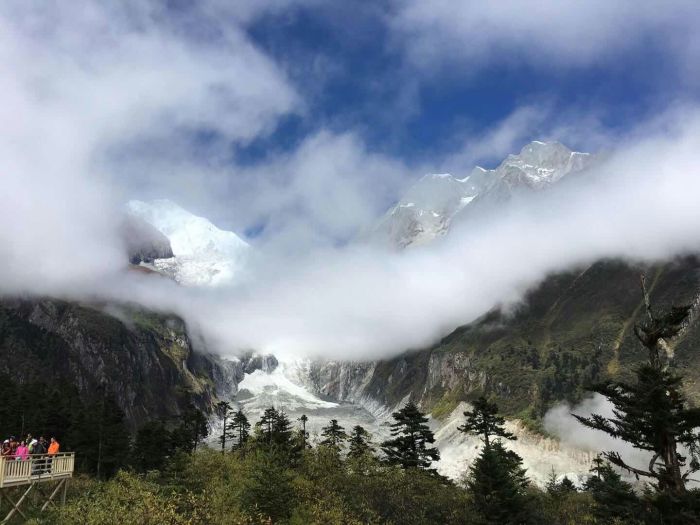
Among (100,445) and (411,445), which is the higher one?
(100,445)

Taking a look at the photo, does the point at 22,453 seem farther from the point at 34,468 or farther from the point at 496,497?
the point at 496,497

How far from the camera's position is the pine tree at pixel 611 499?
39.1 m

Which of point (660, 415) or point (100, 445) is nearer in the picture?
point (660, 415)

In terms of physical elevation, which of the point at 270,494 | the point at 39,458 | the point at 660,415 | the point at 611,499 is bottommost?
the point at 611,499

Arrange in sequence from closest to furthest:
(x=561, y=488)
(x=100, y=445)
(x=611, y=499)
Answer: (x=611, y=499)
(x=100, y=445)
(x=561, y=488)

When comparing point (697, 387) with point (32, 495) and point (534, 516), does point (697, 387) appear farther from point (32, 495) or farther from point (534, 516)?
point (32, 495)

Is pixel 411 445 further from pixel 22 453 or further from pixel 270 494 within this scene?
pixel 22 453

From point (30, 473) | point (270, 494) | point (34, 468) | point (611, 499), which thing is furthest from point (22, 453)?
point (611, 499)

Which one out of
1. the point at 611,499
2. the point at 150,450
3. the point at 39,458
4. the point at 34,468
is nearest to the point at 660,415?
the point at 611,499

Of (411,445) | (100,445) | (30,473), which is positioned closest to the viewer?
(30,473)

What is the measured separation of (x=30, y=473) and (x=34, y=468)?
150cm

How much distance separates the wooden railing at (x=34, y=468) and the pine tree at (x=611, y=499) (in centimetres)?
4052

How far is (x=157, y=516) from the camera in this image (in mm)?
29609

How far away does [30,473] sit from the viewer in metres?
39.4
